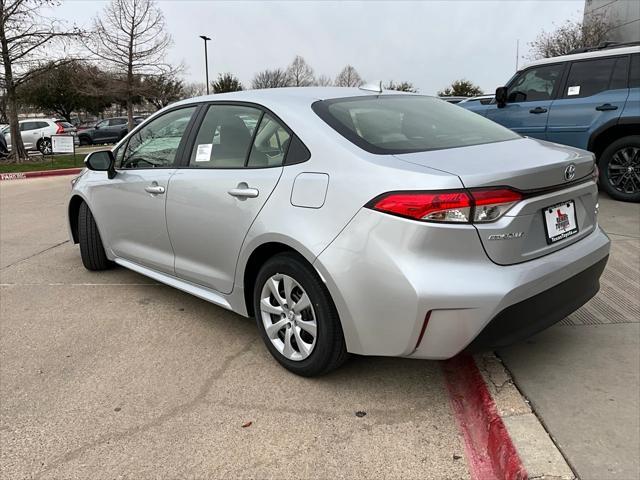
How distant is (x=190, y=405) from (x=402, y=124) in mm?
1907

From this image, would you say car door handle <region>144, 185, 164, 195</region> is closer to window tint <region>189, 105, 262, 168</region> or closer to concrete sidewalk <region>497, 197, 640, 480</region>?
window tint <region>189, 105, 262, 168</region>

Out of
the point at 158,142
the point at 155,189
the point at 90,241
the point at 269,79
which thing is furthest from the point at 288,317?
the point at 269,79

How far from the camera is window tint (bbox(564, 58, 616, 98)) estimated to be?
6.92m

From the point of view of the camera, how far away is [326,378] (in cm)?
299

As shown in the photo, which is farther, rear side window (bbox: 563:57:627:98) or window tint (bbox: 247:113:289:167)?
rear side window (bbox: 563:57:627:98)

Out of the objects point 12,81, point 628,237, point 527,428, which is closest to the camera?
point 527,428

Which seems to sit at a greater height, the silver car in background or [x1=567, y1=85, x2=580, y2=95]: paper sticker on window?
[x1=567, y1=85, x2=580, y2=95]: paper sticker on window

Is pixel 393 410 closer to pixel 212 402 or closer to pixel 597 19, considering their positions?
pixel 212 402

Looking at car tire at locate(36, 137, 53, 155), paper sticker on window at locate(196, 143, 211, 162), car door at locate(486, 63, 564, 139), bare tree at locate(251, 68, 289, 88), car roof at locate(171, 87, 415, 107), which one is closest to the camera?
car roof at locate(171, 87, 415, 107)

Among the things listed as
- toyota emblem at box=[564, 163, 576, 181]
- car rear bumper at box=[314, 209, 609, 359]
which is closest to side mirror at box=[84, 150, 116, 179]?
car rear bumper at box=[314, 209, 609, 359]

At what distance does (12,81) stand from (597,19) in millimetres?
20896

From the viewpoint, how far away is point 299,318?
2850 millimetres

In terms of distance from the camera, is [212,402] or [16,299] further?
[16,299]

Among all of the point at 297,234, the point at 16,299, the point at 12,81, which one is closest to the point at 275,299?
the point at 297,234
